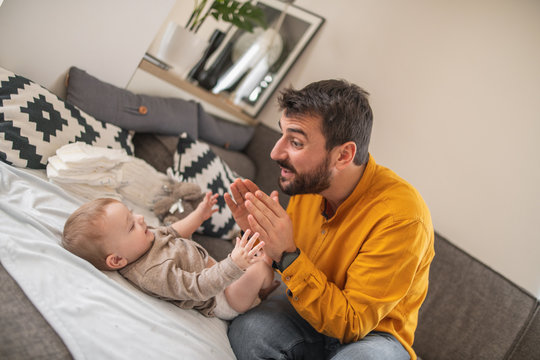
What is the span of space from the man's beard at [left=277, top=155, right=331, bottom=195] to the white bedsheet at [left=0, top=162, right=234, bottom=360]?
53cm

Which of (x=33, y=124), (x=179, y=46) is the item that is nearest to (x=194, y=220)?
(x=33, y=124)

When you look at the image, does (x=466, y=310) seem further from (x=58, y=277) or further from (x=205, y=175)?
(x=58, y=277)

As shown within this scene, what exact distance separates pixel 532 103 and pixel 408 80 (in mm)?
666

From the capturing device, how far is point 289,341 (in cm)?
123

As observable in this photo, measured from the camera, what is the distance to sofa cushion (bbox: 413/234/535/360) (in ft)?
6.12

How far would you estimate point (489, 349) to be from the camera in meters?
1.87

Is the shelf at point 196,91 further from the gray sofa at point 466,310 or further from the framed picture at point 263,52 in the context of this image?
the gray sofa at point 466,310

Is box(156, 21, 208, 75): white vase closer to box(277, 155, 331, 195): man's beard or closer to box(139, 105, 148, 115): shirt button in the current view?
box(139, 105, 148, 115): shirt button

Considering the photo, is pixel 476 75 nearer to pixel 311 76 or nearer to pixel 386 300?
pixel 311 76

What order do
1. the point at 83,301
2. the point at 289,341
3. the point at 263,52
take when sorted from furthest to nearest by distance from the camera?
1. the point at 263,52
2. the point at 289,341
3. the point at 83,301

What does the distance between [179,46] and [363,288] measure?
162 cm

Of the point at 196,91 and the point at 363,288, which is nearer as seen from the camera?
the point at 363,288

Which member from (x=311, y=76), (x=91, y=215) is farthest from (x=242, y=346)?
(x=311, y=76)

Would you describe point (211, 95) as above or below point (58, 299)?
above
